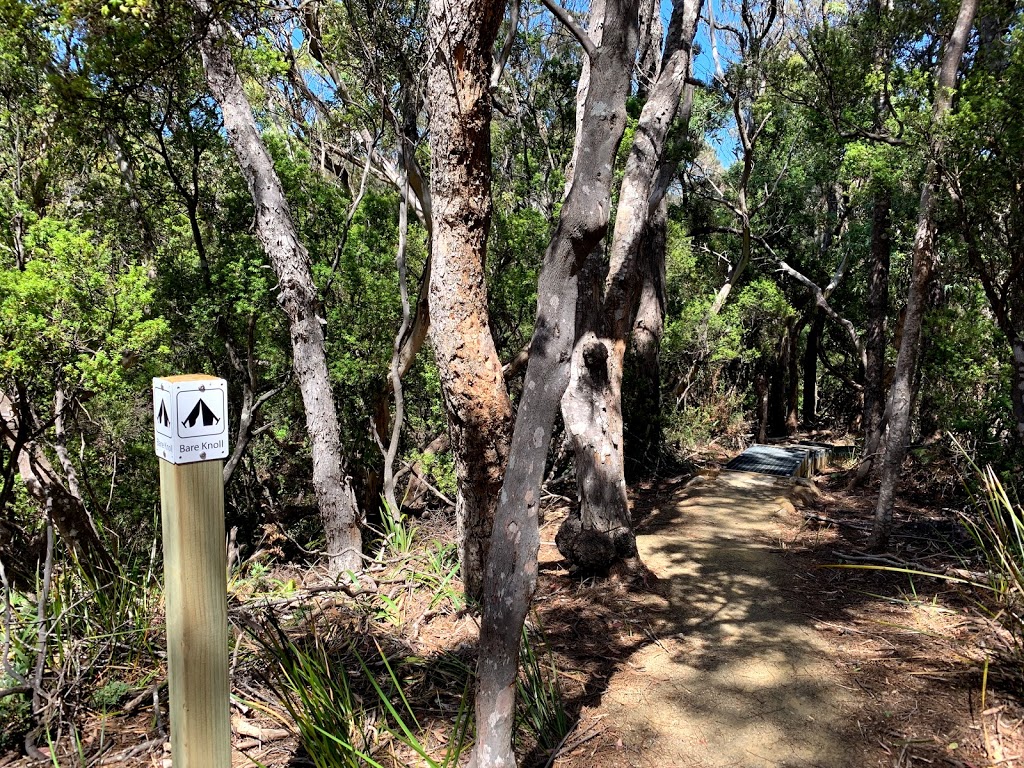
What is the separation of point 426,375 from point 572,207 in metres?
6.03

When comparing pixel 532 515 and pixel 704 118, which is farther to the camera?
pixel 704 118

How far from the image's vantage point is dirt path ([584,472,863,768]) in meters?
3.44

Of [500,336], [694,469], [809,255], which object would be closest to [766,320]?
[809,255]

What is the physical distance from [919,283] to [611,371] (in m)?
2.75

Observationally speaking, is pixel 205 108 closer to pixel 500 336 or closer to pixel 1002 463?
pixel 500 336

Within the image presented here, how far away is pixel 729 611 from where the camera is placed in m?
5.23

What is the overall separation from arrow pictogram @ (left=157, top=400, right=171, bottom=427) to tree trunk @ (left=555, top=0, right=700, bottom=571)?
171 inches

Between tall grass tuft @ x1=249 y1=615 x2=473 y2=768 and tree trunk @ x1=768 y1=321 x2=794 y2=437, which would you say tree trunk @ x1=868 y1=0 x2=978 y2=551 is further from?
tree trunk @ x1=768 y1=321 x2=794 y2=437

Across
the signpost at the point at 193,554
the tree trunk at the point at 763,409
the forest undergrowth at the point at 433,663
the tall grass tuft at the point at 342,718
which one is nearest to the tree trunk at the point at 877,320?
the tree trunk at the point at 763,409

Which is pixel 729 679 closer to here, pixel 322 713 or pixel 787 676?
pixel 787 676

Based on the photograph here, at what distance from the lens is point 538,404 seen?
9.82ft

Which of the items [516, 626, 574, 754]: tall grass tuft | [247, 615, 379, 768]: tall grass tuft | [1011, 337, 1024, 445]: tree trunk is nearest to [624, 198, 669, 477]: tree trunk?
[1011, 337, 1024, 445]: tree trunk

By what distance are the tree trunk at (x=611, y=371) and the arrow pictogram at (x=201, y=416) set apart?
4.28 m

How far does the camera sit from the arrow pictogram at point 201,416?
2008 mm
